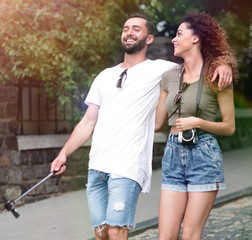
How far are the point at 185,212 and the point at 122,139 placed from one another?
67 cm

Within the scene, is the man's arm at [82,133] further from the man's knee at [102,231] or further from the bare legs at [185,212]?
the bare legs at [185,212]

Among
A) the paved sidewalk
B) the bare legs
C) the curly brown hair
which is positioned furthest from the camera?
the paved sidewalk

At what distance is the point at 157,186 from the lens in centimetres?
996

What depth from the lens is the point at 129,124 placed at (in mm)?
3902

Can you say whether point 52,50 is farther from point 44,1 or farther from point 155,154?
point 155,154

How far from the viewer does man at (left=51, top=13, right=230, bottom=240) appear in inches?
152

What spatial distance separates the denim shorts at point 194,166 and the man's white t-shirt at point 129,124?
26 cm

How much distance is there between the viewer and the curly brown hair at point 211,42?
3.75 metres

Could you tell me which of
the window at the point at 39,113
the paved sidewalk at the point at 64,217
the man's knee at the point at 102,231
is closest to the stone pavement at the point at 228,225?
the paved sidewalk at the point at 64,217

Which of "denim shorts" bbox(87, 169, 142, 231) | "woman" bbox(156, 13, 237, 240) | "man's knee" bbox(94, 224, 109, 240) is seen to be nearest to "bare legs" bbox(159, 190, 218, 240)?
"woman" bbox(156, 13, 237, 240)

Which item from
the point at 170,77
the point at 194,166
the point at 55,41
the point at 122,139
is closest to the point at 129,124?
the point at 122,139

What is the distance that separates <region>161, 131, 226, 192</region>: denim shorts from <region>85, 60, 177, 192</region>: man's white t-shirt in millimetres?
257

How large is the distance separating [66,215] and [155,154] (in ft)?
14.5

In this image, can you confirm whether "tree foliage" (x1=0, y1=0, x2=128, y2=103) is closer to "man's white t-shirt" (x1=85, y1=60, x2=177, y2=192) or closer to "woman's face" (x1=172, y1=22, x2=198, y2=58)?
"man's white t-shirt" (x1=85, y1=60, x2=177, y2=192)
